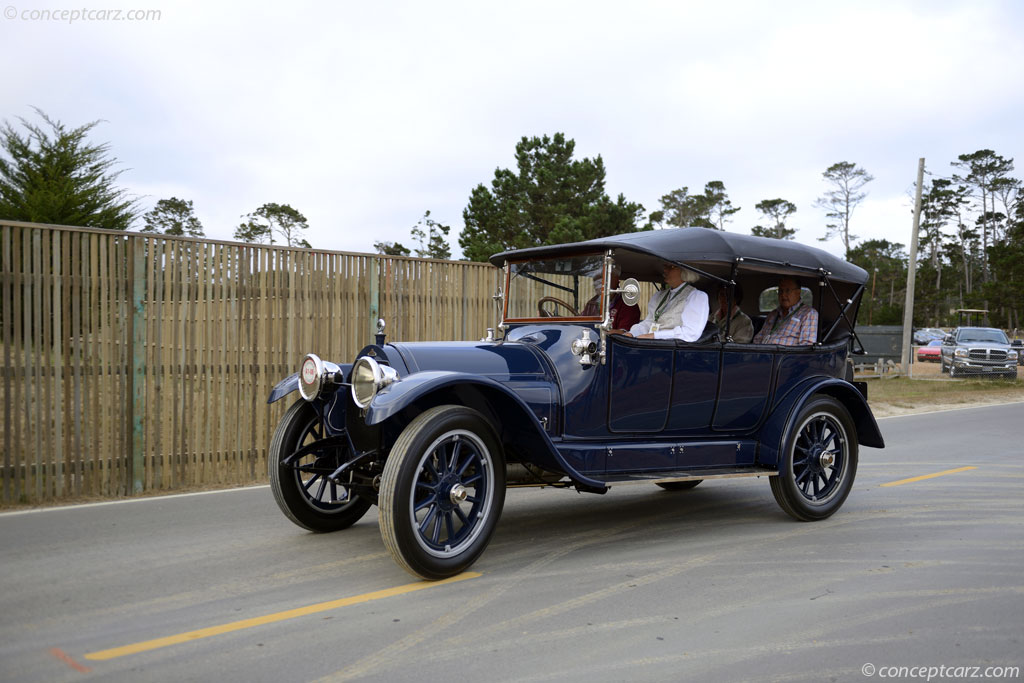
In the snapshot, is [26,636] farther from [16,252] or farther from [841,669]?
[16,252]

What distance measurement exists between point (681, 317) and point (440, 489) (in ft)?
7.78

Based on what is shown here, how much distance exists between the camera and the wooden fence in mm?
6434

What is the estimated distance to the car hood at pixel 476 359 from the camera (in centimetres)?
484

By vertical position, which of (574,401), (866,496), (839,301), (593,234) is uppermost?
(593,234)

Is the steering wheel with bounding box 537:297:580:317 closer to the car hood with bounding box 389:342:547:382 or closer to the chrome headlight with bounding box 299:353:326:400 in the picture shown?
the car hood with bounding box 389:342:547:382

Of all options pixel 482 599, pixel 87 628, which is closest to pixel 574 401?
pixel 482 599

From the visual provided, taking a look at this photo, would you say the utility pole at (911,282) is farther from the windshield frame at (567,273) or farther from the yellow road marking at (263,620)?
the yellow road marking at (263,620)

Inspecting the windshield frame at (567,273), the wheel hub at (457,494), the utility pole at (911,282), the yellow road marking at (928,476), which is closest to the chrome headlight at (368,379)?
the wheel hub at (457,494)

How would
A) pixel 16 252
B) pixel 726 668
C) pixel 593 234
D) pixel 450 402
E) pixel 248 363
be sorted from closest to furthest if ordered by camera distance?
1. pixel 726 668
2. pixel 450 402
3. pixel 16 252
4. pixel 248 363
5. pixel 593 234

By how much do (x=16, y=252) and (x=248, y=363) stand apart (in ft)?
7.31

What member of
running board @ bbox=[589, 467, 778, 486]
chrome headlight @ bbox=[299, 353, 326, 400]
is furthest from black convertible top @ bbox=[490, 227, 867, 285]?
chrome headlight @ bbox=[299, 353, 326, 400]

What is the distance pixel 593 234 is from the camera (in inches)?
1182

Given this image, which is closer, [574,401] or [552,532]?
[574,401]

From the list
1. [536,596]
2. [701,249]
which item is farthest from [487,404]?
[701,249]
